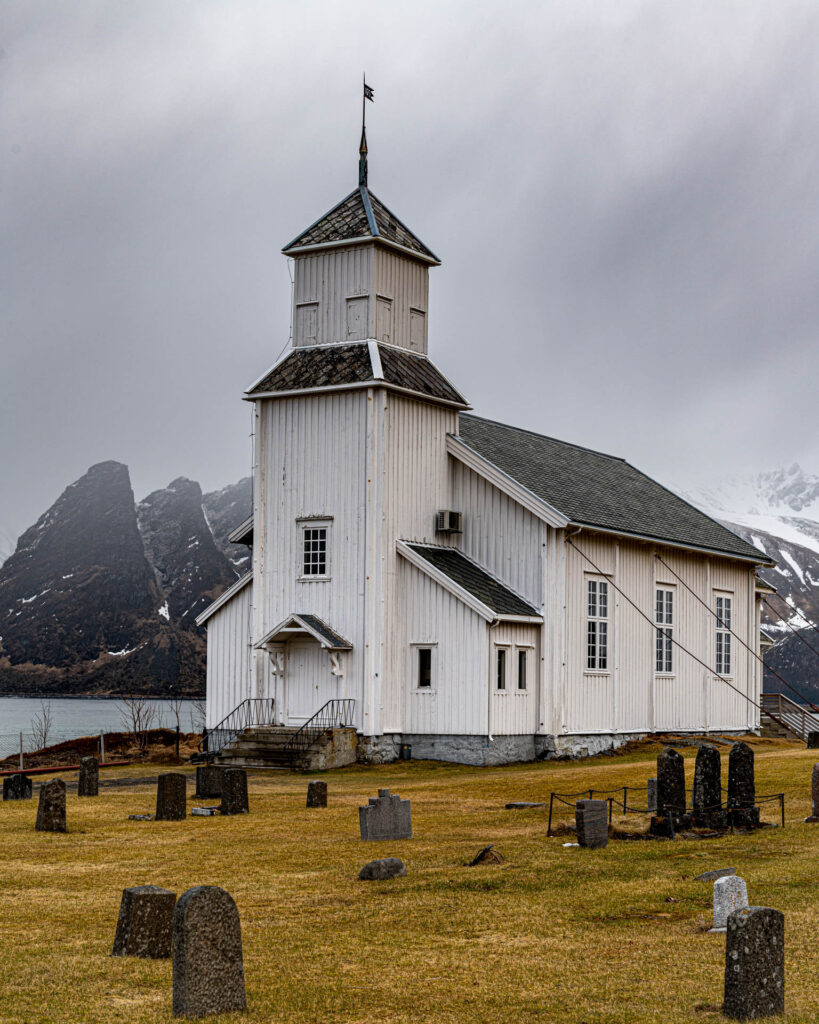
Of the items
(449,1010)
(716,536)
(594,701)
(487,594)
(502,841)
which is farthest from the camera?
(716,536)

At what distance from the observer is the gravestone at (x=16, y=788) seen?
2773 centimetres

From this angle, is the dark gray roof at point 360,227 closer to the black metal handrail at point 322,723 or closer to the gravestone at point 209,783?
the black metal handrail at point 322,723

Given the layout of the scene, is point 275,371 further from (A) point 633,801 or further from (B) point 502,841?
(B) point 502,841

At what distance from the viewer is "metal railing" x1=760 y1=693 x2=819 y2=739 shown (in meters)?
53.2

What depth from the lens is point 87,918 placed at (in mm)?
14422

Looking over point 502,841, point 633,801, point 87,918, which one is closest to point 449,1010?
point 87,918

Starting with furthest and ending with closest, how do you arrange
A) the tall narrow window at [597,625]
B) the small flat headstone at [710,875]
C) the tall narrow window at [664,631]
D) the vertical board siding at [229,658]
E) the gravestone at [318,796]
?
1. the tall narrow window at [664,631]
2. the vertical board siding at [229,658]
3. the tall narrow window at [597,625]
4. the gravestone at [318,796]
5. the small flat headstone at [710,875]

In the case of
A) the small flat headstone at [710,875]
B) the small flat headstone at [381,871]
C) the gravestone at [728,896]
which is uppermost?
the gravestone at [728,896]

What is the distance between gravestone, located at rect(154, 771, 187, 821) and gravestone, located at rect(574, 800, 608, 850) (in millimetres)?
8215

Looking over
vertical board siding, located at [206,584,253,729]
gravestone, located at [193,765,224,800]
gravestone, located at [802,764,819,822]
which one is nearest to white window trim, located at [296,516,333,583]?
vertical board siding, located at [206,584,253,729]

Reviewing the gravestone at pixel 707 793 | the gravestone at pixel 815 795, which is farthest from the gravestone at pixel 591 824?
the gravestone at pixel 815 795

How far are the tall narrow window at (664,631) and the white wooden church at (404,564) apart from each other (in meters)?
0.57

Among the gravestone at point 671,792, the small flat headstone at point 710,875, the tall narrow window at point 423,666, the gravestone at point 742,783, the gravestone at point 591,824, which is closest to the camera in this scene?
the small flat headstone at point 710,875

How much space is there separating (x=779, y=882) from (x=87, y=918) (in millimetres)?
7794
